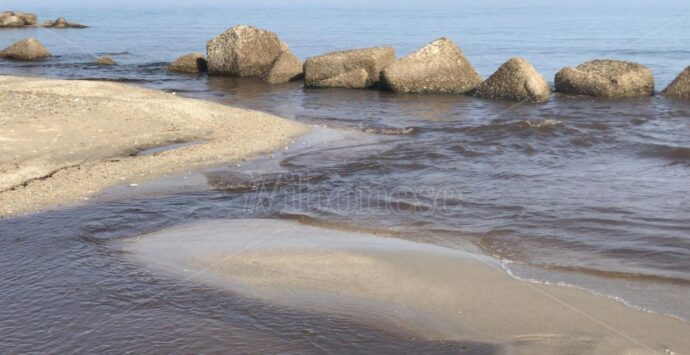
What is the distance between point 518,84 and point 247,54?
326 inches

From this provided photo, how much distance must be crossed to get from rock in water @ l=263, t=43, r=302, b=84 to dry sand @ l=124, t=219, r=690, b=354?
13013 millimetres

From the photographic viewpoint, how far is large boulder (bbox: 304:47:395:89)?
1856 centimetres

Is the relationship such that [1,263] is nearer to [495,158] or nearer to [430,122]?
[495,158]

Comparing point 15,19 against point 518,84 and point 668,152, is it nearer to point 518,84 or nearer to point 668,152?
point 518,84

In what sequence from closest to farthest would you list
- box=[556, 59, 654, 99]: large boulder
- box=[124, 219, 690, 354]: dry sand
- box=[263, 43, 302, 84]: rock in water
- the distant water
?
box=[124, 219, 690, 354]: dry sand → the distant water → box=[556, 59, 654, 99]: large boulder → box=[263, 43, 302, 84]: rock in water

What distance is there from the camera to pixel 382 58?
61.9ft

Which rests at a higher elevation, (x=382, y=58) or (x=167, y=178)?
(x=382, y=58)

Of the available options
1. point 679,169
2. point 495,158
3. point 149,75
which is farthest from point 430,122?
point 149,75

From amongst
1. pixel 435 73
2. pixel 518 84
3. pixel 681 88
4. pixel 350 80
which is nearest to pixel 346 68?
pixel 350 80

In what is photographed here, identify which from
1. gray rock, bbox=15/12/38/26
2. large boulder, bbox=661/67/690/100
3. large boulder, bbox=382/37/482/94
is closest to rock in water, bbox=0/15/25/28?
gray rock, bbox=15/12/38/26

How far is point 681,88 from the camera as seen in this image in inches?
628

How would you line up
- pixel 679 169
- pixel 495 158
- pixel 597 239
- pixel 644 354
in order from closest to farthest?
pixel 644 354
pixel 597 239
pixel 679 169
pixel 495 158

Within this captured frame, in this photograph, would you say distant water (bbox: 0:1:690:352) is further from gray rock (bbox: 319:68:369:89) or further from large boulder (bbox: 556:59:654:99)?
gray rock (bbox: 319:68:369:89)

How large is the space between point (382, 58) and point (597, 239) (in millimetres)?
12687
